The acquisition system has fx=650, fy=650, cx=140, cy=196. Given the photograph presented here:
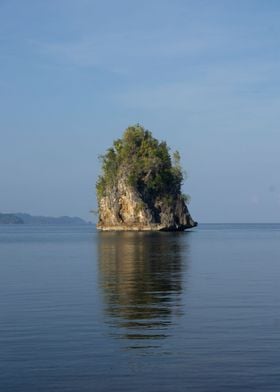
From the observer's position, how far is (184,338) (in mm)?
21156

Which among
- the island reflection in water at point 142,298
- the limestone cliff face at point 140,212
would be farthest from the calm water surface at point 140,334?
the limestone cliff face at point 140,212

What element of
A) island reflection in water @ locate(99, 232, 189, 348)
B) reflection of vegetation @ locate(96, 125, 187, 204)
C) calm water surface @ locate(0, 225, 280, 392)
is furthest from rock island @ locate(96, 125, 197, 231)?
calm water surface @ locate(0, 225, 280, 392)

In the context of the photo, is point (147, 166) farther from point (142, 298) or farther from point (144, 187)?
point (142, 298)

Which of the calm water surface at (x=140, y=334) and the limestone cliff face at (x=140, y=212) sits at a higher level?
the limestone cliff face at (x=140, y=212)

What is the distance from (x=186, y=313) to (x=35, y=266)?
30925 mm

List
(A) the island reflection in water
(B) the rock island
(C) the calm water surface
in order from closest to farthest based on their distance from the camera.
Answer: (C) the calm water surface → (A) the island reflection in water → (B) the rock island

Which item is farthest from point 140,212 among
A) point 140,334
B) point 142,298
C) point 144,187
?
point 140,334

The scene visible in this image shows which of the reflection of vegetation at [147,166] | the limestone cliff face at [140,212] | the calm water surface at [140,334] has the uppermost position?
the reflection of vegetation at [147,166]

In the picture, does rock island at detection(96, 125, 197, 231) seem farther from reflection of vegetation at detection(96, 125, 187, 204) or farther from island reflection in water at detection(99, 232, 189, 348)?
island reflection in water at detection(99, 232, 189, 348)

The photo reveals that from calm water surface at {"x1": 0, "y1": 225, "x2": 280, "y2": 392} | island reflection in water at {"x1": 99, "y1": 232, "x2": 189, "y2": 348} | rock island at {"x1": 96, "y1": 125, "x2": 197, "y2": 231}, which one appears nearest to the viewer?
calm water surface at {"x1": 0, "y1": 225, "x2": 280, "y2": 392}

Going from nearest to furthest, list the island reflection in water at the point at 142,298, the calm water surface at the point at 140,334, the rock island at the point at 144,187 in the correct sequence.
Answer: the calm water surface at the point at 140,334
the island reflection in water at the point at 142,298
the rock island at the point at 144,187

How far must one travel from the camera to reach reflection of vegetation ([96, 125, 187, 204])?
7111 inches

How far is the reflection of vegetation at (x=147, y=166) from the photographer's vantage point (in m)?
181

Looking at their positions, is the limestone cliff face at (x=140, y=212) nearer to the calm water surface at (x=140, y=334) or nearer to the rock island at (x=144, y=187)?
the rock island at (x=144, y=187)
